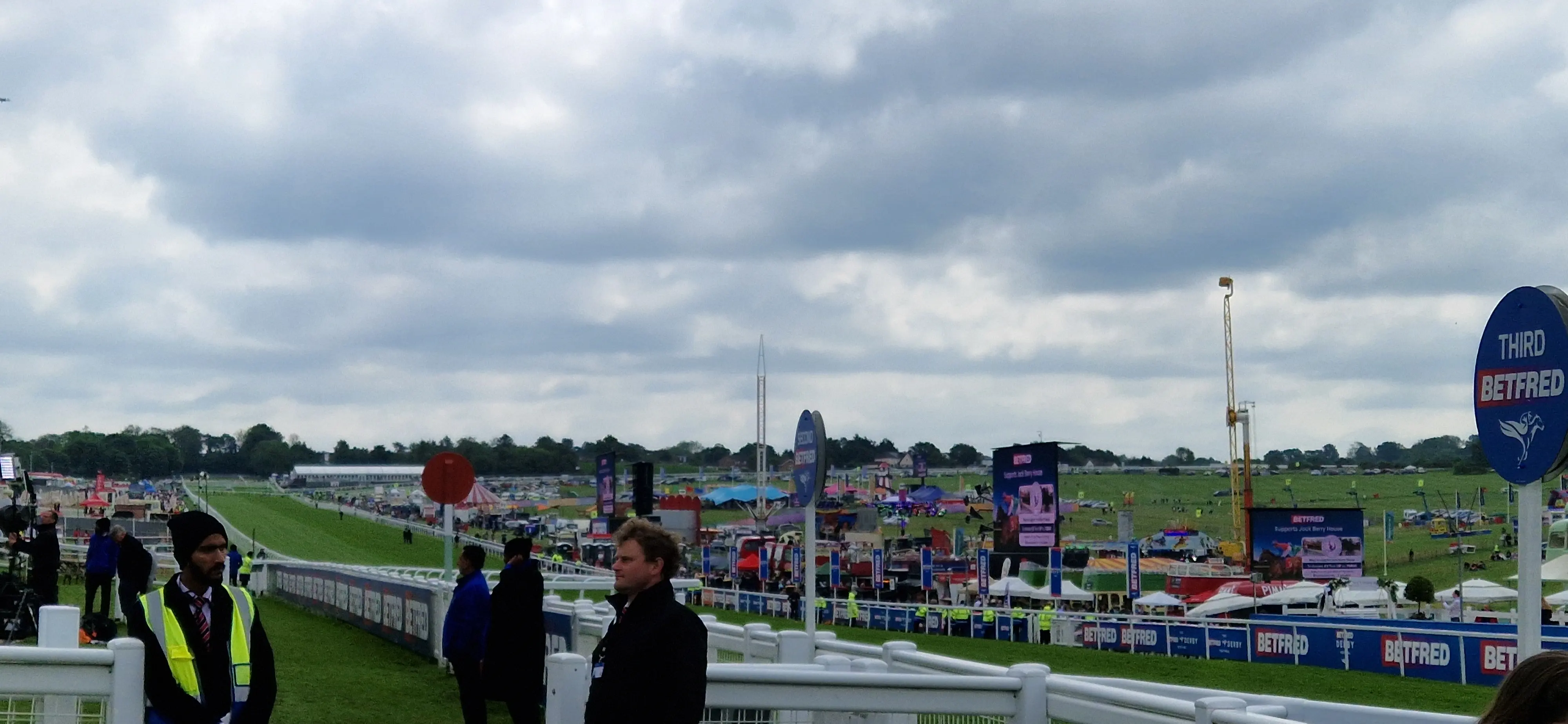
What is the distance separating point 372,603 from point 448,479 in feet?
23.4

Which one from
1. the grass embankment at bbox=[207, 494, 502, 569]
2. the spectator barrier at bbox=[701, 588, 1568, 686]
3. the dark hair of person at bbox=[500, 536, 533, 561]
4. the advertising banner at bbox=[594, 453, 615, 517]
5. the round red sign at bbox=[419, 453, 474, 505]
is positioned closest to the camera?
the dark hair of person at bbox=[500, 536, 533, 561]

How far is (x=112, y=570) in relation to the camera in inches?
794

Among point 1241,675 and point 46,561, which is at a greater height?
point 46,561

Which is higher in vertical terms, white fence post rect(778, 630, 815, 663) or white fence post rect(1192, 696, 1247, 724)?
white fence post rect(1192, 696, 1247, 724)

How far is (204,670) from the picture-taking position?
513cm

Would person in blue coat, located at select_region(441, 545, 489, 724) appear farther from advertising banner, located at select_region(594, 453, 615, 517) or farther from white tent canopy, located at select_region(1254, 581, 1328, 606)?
advertising banner, located at select_region(594, 453, 615, 517)

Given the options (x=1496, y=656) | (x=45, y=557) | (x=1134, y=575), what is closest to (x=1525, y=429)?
(x=1496, y=656)

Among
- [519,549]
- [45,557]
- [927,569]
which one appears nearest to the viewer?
[519,549]

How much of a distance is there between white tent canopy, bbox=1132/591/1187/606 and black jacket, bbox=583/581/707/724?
34.3 m

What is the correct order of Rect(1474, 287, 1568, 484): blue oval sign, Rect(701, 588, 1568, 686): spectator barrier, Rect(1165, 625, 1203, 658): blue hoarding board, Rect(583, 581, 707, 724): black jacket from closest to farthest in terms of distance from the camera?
Rect(583, 581, 707, 724): black jacket → Rect(1474, 287, 1568, 484): blue oval sign → Rect(701, 588, 1568, 686): spectator barrier → Rect(1165, 625, 1203, 658): blue hoarding board

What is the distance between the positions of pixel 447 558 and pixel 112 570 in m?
5.89

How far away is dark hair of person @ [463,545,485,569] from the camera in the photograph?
36.2 feet

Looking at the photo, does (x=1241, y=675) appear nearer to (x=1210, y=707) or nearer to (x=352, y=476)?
(x=1210, y=707)

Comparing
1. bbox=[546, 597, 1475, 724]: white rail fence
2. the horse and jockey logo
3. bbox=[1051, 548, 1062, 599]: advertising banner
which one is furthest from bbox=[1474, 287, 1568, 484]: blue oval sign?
bbox=[1051, 548, 1062, 599]: advertising banner
